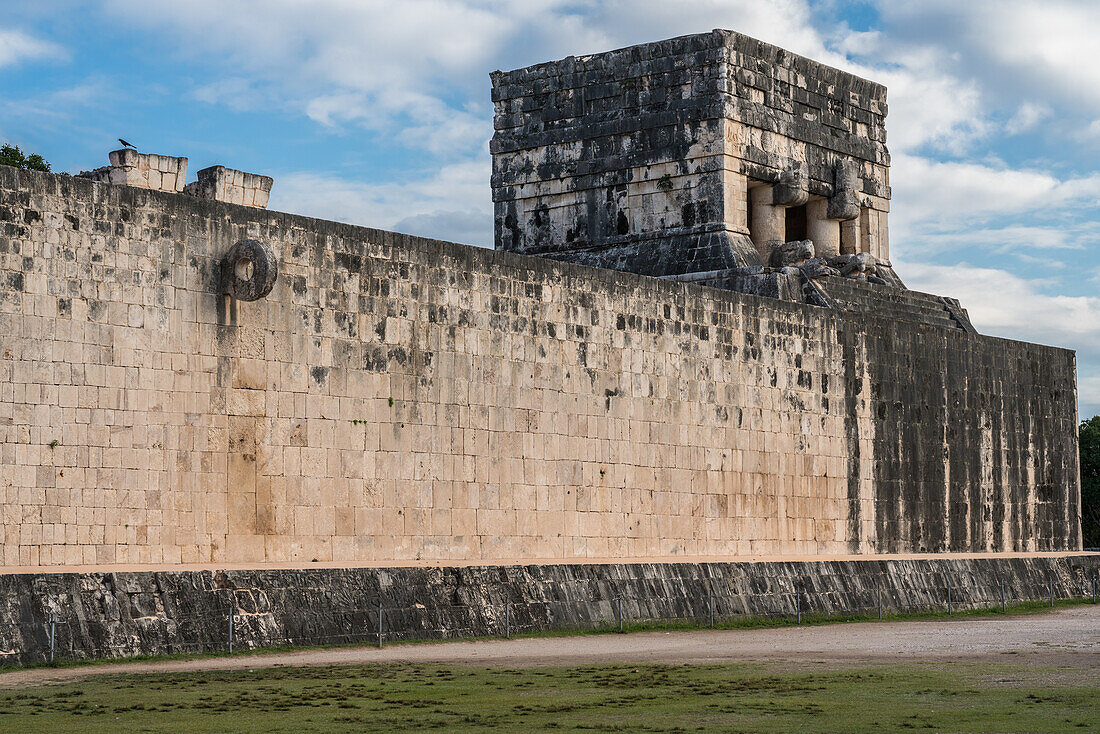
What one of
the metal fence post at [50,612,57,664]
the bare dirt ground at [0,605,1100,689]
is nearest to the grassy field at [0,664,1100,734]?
the bare dirt ground at [0,605,1100,689]

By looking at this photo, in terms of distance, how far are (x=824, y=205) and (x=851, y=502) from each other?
693cm

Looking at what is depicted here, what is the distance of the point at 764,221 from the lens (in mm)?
29750

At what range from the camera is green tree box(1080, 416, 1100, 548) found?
59.3 m

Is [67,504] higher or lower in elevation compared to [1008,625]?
higher

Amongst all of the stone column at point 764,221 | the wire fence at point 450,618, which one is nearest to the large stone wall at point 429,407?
the wire fence at point 450,618

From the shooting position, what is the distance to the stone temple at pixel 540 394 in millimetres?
16203

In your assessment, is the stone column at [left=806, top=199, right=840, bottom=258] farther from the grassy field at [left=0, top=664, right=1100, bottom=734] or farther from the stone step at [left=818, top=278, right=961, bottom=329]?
the grassy field at [left=0, top=664, right=1100, bottom=734]

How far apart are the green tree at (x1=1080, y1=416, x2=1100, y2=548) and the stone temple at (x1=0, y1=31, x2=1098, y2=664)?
2866 cm

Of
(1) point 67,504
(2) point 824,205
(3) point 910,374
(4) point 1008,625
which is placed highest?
Result: (2) point 824,205

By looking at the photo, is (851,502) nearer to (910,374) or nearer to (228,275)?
(910,374)

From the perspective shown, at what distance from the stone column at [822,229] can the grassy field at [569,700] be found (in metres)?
17.5

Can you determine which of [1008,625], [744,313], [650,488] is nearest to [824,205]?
[744,313]

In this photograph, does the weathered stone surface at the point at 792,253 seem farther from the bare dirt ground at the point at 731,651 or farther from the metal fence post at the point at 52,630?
the metal fence post at the point at 52,630

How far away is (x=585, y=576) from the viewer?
757 inches
